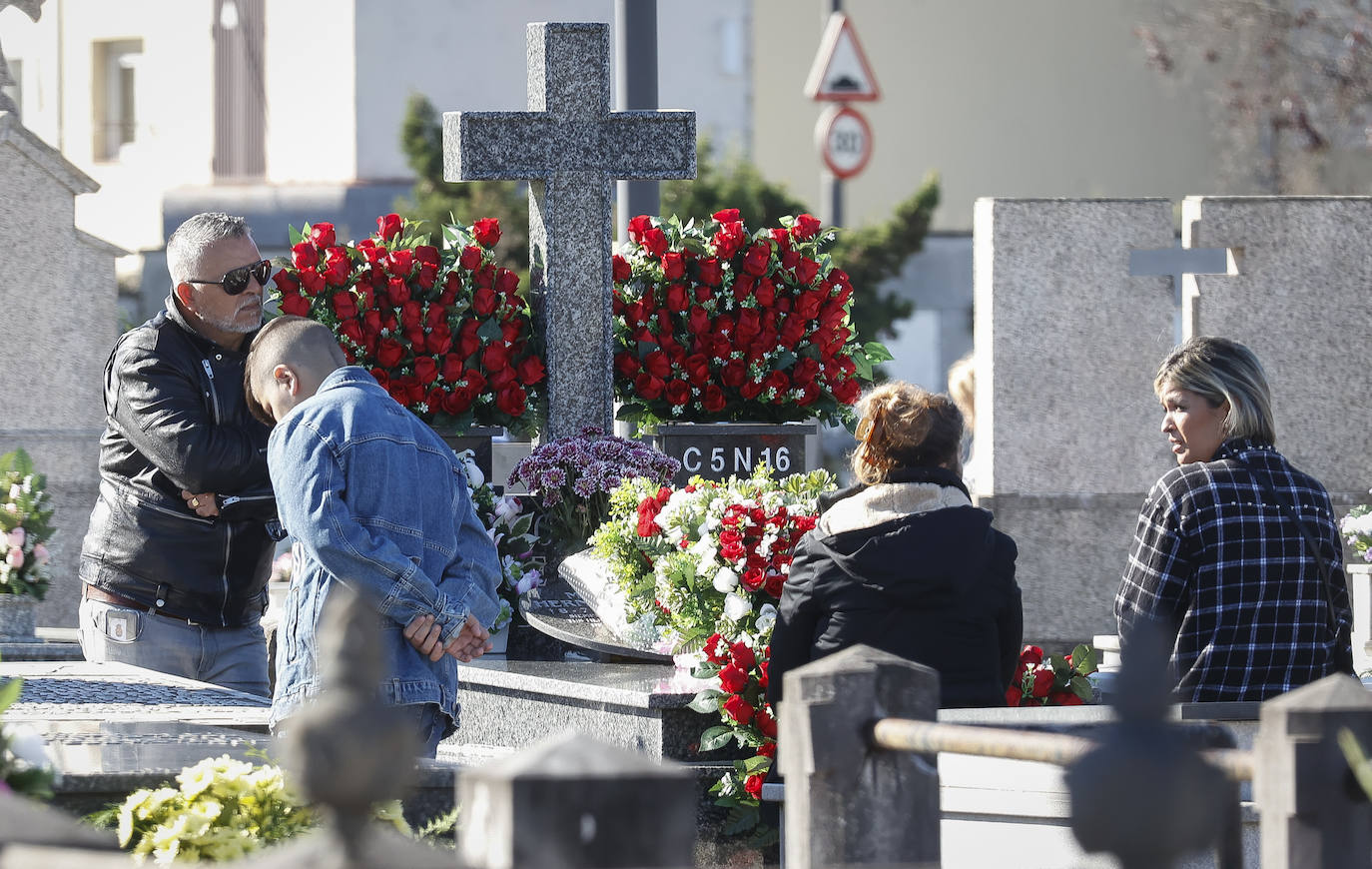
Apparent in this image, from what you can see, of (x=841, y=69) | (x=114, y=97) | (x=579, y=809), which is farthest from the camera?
(x=114, y=97)

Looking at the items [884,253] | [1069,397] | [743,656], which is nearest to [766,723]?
[743,656]

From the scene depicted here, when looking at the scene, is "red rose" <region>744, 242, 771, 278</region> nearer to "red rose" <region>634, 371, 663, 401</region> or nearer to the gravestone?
"red rose" <region>634, 371, 663, 401</region>

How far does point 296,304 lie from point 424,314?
417mm

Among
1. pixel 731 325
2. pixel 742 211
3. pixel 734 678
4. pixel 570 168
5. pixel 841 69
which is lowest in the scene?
pixel 734 678

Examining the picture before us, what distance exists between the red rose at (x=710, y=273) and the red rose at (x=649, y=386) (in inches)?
14.7

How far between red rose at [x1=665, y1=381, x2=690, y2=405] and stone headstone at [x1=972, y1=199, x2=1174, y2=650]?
1.87 m

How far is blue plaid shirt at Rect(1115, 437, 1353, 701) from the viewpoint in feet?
14.3

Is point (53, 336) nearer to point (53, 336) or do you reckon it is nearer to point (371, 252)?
point (53, 336)

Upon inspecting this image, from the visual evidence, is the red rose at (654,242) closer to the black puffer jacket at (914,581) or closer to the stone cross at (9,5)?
the black puffer jacket at (914,581)

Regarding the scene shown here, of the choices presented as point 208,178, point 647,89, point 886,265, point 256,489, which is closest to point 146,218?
point 208,178

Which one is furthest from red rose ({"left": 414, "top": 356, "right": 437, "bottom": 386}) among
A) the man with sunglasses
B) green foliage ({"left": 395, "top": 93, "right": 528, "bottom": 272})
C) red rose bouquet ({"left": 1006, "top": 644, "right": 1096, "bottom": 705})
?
green foliage ({"left": 395, "top": 93, "right": 528, "bottom": 272})

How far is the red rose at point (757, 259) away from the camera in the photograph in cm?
690

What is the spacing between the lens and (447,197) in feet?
56.1

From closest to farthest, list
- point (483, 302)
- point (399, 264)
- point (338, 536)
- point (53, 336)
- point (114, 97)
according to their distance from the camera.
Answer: point (338, 536) < point (399, 264) < point (483, 302) < point (53, 336) < point (114, 97)
